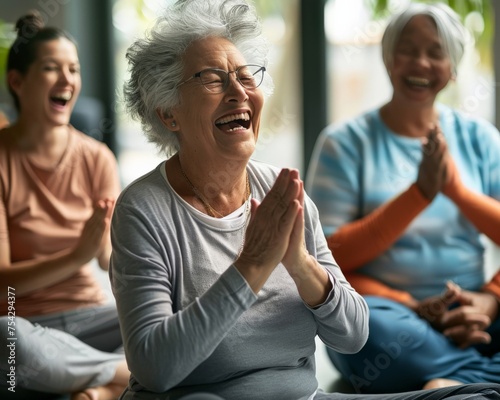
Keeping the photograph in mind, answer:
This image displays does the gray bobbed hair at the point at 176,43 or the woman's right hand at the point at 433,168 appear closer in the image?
the gray bobbed hair at the point at 176,43

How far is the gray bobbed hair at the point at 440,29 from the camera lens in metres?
2.38

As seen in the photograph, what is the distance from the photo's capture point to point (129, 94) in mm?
1619

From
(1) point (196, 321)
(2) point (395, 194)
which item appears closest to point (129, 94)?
(1) point (196, 321)

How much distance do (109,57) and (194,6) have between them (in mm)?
3913

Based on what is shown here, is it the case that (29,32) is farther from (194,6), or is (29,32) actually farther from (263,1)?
(263,1)

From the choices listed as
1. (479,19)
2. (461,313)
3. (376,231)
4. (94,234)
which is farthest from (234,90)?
(479,19)

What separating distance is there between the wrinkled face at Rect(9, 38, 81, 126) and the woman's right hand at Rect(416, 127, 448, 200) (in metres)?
1.02

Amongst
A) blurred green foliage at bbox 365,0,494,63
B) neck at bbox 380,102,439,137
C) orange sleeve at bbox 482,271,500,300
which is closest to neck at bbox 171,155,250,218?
neck at bbox 380,102,439,137

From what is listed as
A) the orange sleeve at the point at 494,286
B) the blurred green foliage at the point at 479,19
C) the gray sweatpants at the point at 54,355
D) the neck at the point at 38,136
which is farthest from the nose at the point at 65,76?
the blurred green foliage at the point at 479,19

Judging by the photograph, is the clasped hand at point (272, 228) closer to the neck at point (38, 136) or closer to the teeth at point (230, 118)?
the teeth at point (230, 118)

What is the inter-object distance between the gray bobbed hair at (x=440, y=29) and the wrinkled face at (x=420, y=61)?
0.01m

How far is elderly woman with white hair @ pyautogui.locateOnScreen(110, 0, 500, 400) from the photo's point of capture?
1.33 m

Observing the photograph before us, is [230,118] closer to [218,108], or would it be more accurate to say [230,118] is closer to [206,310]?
[218,108]

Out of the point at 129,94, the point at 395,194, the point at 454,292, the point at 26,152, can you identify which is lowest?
the point at 454,292
